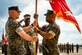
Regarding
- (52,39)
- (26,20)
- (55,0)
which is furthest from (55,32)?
(26,20)

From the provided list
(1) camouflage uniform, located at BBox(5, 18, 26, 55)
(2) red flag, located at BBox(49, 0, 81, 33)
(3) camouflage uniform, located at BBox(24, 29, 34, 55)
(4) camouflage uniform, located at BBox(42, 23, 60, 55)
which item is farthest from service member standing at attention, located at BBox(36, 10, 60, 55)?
(3) camouflage uniform, located at BBox(24, 29, 34, 55)

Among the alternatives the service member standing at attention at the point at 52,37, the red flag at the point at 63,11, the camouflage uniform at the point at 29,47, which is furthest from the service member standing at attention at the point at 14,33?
the camouflage uniform at the point at 29,47

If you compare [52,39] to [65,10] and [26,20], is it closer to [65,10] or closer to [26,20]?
[65,10]

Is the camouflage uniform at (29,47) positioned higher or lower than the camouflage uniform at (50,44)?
lower

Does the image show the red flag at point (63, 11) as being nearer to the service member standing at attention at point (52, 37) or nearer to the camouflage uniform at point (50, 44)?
the service member standing at attention at point (52, 37)

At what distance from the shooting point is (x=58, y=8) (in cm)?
1113

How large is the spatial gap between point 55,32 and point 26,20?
360 cm

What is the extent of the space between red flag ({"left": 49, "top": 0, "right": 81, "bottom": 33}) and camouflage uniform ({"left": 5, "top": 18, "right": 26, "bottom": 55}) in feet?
4.57

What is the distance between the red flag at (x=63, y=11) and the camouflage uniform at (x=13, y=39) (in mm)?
1394

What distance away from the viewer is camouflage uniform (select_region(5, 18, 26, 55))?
10.2 m

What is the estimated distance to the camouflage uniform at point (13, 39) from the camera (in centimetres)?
1023

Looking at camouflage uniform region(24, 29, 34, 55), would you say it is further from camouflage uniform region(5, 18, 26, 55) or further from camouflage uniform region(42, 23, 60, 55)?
camouflage uniform region(5, 18, 26, 55)

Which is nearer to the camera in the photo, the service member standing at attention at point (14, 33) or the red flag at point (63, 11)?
the service member standing at attention at point (14, 33)

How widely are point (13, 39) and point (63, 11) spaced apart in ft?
5.73
